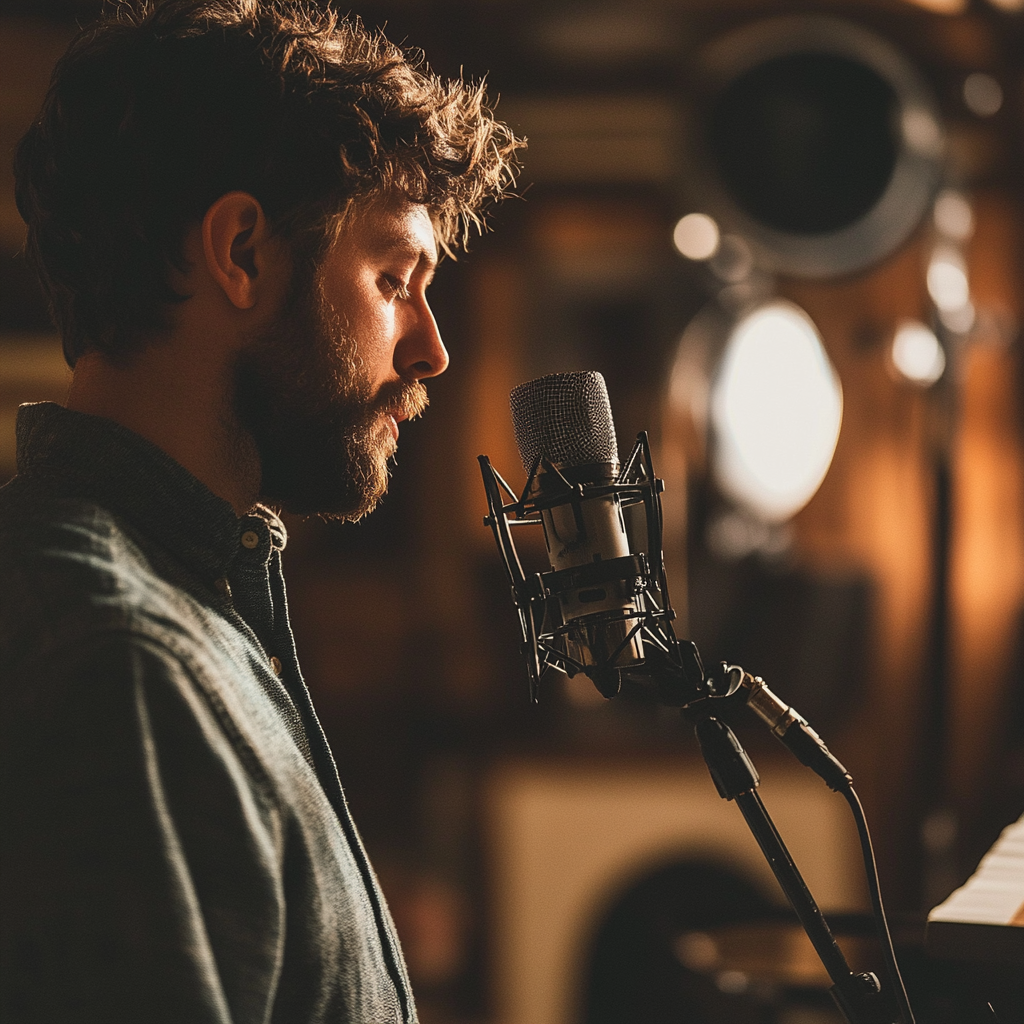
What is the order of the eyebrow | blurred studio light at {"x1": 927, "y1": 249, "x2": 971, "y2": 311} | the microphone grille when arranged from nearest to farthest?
the microphone grille < the eyebrow < blurred studio light at {"x1": 927, "y1": 249, "x2": 971, "y2": 311}

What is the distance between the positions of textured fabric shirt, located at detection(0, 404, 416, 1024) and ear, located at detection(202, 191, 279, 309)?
0.18m

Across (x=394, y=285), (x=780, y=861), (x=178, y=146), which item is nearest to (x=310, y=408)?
(x=394, y=285)

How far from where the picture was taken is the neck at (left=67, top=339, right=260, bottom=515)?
115 centimetres

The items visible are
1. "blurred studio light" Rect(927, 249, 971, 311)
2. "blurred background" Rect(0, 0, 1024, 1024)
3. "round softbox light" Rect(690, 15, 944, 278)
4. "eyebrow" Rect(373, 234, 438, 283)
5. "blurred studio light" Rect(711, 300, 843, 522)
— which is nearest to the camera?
"eyebrow" Rect(373, 234, 438, 283)

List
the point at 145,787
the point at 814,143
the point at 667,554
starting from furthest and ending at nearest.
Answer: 1. the point at 667,554
2. the point at 814,143
3. the point at 145,787

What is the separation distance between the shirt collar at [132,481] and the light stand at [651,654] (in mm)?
243

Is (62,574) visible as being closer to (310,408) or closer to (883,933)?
(310,408)

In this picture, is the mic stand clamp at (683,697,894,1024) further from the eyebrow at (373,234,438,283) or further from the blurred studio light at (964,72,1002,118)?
the blurred studio light at (964,72,1002,118)

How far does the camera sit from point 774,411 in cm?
305

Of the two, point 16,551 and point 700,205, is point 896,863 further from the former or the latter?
point 16,551

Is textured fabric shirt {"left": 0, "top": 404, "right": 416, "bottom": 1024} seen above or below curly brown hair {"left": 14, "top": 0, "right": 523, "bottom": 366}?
below

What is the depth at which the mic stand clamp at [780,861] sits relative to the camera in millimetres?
→ 1020

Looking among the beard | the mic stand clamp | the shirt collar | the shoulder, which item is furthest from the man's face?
the mic stand clamp

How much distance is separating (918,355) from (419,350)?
1960 millimetres
